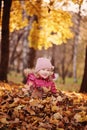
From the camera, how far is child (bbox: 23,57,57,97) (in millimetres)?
8953

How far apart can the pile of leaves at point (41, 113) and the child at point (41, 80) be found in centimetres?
13

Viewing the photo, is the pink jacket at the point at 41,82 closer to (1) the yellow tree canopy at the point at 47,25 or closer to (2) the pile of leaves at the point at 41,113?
(2) the pile of leaves at the point at 41,113

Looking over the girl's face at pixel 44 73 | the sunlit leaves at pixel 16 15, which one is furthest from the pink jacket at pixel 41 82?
the sunlit leaves at pixel 16 15

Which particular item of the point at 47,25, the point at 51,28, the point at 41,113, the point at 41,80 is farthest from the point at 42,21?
the point at 41,113

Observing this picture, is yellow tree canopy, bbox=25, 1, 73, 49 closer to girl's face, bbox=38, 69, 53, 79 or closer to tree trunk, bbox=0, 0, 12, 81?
tree trunk, bbox=0, 0, 12, 81

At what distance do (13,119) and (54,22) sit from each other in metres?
12.0

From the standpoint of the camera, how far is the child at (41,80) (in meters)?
8.95

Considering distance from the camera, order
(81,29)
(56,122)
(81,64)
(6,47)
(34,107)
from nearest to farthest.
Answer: (56,122)
(34,107)
(6,47)
(81,29)
(81,64)

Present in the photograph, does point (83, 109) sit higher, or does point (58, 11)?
point (58, 11)

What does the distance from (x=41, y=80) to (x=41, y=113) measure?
52.0 inches

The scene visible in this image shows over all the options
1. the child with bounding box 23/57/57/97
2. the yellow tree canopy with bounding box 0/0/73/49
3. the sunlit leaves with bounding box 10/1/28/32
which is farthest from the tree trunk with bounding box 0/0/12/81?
the child with bounding box 23/57/57/97

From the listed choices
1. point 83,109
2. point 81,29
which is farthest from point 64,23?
point 81,29

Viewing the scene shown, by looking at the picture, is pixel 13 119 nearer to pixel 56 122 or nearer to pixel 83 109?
pixel 56 122

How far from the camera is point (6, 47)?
16.8 meters
